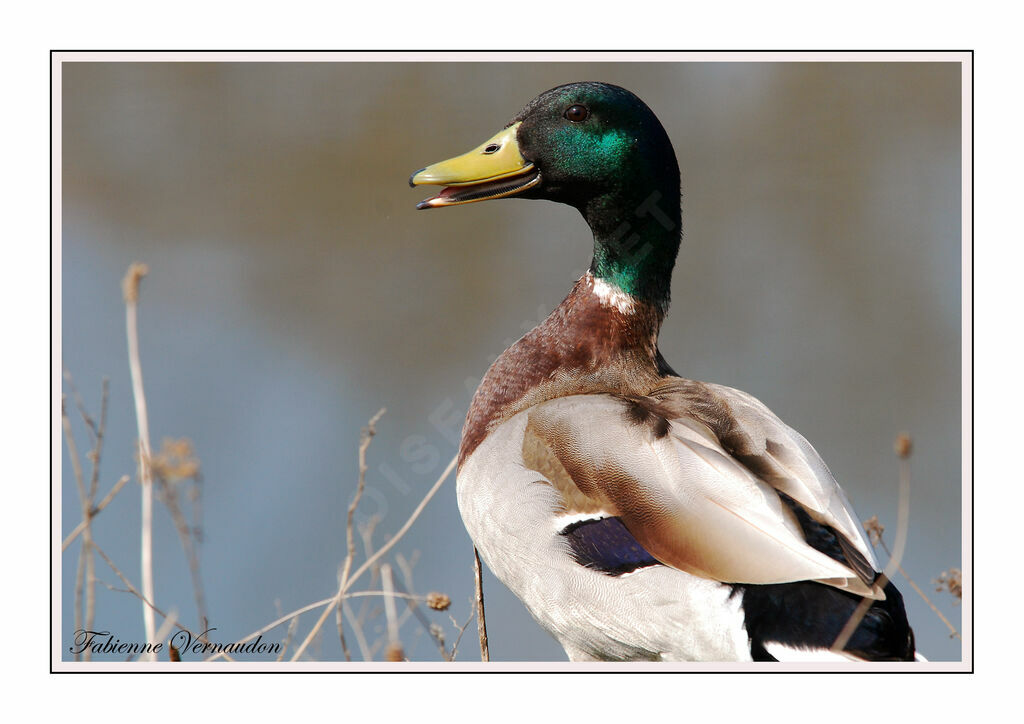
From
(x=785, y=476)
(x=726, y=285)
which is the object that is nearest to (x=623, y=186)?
(x=785, y=476)

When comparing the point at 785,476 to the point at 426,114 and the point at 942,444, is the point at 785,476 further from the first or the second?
the point at 426,114

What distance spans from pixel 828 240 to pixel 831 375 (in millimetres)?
854

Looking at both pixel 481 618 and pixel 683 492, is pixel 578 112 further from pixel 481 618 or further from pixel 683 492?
pixel 481 618

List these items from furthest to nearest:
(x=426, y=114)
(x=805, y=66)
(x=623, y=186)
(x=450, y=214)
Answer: (x=450, y=214) → (x=426, y=114) → (x=805, y=66) → (x=623, y=186)

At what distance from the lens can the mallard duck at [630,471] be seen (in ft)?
7.99

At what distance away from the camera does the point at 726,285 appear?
19.0ft

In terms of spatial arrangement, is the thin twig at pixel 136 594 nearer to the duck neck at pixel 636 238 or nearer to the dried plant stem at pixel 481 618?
the dried plant stem at pixel 481 618

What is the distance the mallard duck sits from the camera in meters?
2.44

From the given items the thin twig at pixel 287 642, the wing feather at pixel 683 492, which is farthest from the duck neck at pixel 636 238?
the thin twig at pixel 287 642

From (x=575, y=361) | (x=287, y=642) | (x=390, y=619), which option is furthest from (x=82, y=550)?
(x=575, y=361)

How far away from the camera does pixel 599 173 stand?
333cm
